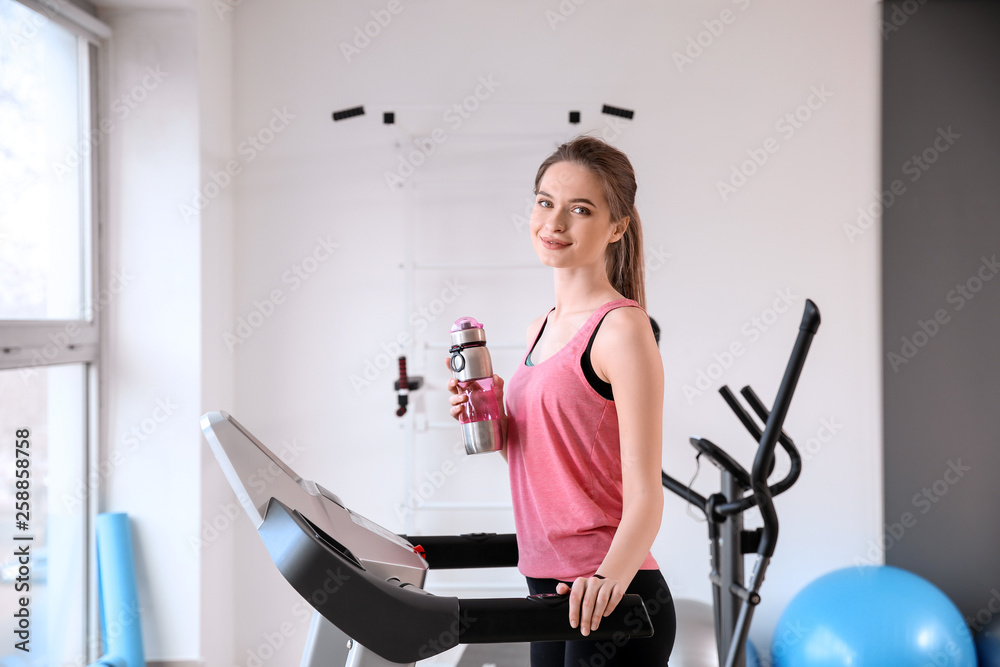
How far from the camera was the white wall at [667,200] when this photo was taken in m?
2.60

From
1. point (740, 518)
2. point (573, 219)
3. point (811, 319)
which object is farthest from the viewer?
point (740, 518)

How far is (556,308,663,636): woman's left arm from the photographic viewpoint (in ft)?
2.97

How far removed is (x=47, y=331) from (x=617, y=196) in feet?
6.16

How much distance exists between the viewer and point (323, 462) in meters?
2.66

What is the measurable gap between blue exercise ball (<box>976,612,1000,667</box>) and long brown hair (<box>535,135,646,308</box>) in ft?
6.47

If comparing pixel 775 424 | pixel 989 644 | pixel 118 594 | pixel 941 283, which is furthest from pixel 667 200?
pixel 118 594

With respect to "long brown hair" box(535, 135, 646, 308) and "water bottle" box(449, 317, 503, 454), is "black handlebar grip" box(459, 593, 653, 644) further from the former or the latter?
"long brown hair" box(535, 135, 646, 308)

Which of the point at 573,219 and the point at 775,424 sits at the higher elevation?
the point at 573,219

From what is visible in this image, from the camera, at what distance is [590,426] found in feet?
3.41

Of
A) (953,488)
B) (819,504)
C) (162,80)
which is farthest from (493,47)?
(953,488)

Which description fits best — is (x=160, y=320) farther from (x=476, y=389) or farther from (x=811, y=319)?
(x=811, y=319)

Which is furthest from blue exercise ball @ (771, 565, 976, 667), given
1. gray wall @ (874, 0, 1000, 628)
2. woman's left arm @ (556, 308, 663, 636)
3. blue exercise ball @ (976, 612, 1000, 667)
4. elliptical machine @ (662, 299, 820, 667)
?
woman's left arm @ (556, 308, 663, 636)

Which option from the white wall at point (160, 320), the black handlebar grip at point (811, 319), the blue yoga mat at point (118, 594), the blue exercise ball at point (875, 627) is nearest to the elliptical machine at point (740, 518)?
the black handlebar grip at point (811, 319)

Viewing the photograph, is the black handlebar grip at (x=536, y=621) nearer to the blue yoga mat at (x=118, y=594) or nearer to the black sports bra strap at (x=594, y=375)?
the black sports bra strap at (x=594, y=375)
